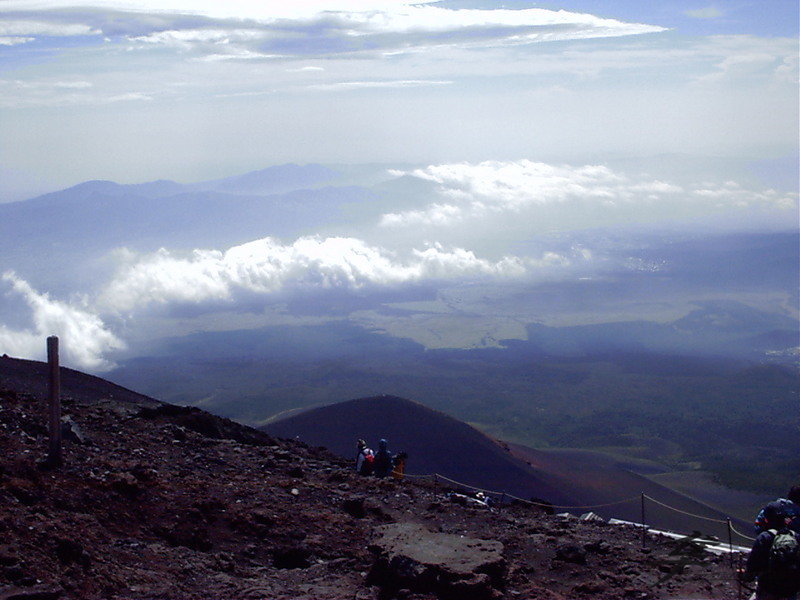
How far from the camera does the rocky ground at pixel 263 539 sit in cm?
888

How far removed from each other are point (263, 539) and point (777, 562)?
20.5 ft

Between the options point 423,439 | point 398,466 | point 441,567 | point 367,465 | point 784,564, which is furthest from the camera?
point 423,439

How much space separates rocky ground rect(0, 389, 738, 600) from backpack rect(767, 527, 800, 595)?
230 centimetres

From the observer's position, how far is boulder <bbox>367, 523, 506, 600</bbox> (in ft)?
31.3

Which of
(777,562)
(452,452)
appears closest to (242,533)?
(777,562)

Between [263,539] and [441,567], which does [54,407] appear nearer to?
[263,539]

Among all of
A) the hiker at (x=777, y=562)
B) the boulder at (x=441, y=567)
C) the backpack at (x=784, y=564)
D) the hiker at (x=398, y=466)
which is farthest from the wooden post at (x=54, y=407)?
the backpack at (x=784, y=564)

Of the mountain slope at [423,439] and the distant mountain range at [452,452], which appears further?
the mountain slope at [423,439]

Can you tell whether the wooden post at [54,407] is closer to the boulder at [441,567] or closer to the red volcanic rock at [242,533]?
the red volcanic rock at [242,533]

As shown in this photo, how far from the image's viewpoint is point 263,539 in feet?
35.9

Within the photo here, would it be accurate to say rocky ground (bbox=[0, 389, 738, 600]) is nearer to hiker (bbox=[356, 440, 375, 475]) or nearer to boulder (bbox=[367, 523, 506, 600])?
boulder (bbox=[367, 523, 506, 600])

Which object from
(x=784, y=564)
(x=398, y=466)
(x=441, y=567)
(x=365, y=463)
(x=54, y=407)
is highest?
(x=54, y=407)

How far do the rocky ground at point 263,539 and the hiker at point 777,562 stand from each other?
218cm

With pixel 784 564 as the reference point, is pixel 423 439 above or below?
below
